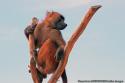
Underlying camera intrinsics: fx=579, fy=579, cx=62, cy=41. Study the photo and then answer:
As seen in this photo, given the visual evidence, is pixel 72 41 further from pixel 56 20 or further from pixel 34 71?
pixel 34 71

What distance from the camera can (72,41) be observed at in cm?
1206

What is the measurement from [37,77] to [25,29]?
1.11 m

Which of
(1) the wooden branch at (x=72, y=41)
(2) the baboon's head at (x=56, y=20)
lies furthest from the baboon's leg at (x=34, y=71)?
(2) the baboon's head at (x=56, y=20)

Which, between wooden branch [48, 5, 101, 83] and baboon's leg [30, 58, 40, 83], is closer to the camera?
wooden branch [48, 5, 101, 83]

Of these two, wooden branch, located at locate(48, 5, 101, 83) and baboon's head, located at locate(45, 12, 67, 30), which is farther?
baboon's head, located at locate(45, 12, 67, 30)

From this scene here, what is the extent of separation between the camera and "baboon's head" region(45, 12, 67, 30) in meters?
12.3

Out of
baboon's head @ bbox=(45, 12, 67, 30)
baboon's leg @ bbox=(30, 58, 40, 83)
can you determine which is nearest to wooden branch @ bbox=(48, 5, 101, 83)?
baboon's head @ bbox=(45, 12, 67, 30)

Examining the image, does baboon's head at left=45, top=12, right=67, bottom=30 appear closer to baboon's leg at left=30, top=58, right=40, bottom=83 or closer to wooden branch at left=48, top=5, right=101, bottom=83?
wooden branch at left=48, top=5, right=101, bottom=83

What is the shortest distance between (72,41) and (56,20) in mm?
642

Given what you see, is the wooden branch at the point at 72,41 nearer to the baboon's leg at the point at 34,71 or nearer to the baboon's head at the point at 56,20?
the baboon's head at the point at 56,20

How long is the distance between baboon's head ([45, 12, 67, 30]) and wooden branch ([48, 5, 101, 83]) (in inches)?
16.2

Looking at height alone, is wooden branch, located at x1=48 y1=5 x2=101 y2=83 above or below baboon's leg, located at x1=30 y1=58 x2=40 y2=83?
above

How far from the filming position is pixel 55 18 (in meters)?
12.4

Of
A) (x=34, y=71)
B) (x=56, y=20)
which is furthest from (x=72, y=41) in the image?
(x=34, y=71)
